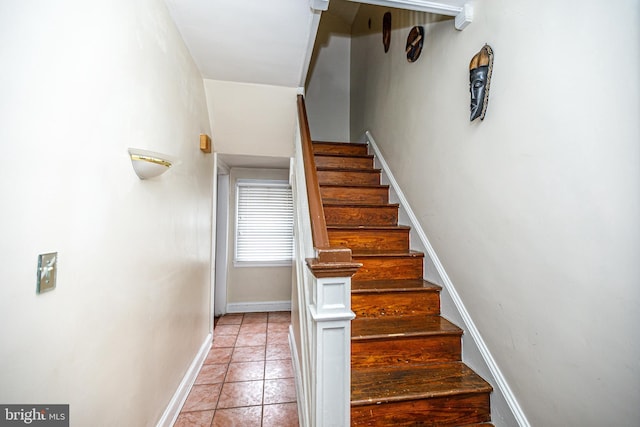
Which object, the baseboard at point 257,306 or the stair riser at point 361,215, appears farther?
the baseboard at point 257,306

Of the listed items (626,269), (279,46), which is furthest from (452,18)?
(626,269)

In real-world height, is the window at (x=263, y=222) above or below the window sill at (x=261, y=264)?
above

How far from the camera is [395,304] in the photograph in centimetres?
179

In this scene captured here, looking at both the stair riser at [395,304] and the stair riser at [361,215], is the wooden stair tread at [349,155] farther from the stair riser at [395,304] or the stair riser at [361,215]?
the stair riser at [395,304]

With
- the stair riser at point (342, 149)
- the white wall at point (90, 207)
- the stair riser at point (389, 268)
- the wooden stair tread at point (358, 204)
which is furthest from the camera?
the stair riser at point (342, 149)

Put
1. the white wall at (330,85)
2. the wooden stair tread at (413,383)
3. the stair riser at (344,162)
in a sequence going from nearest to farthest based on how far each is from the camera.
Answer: the wooden stair tread at (413,383), the stair riser at (344,162), the white wall at (330,85)

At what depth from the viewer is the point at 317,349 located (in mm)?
1068

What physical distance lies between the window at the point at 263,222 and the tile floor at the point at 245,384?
3.24 ft

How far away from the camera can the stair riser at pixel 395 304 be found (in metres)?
1.75

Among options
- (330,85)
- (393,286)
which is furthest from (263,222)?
(393,286)

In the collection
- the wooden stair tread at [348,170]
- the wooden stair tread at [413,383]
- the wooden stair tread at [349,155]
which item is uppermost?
the wooden stair tread at [349,155]

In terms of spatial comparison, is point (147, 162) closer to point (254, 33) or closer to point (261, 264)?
point (254, 33)

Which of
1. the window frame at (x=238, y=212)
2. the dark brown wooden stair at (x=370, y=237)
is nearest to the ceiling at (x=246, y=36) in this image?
the dark brown wooden stair at (x=370, y=237)

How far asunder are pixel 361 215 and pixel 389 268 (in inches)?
21.7
